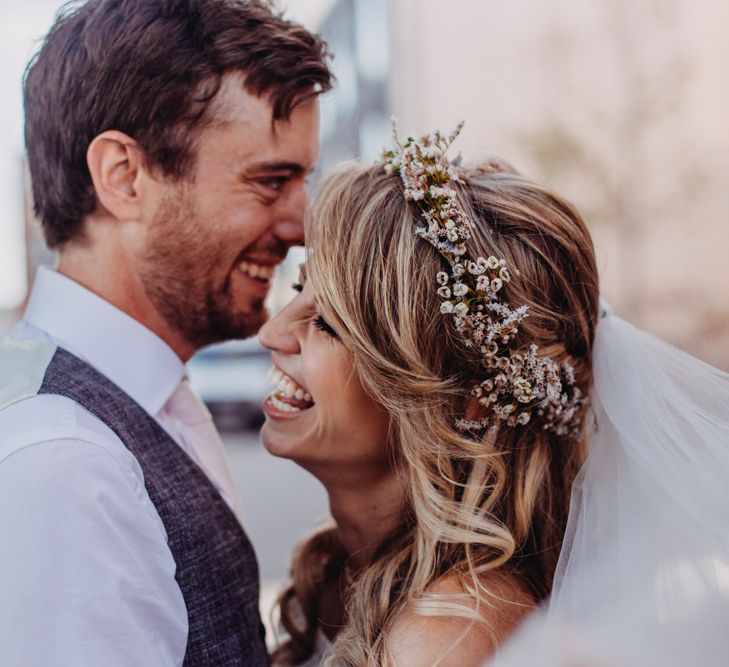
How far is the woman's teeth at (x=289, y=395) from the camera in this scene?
199 cm

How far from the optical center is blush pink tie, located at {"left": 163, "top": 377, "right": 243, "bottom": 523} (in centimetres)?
202

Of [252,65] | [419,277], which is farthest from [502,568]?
[252,65]

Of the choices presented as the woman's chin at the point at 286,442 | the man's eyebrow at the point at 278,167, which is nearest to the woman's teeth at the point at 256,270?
the man's eyebrow at the point at 278,167

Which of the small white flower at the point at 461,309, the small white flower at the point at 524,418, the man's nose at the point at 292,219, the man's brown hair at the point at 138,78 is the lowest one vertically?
the small white flower at the point at 524,418

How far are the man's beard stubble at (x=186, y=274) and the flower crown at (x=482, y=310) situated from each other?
545 millimetres

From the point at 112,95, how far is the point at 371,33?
9.97m

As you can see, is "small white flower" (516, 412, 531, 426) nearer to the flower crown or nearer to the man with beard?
the flower crown

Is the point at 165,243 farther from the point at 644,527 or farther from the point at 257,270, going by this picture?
the point at 644,527

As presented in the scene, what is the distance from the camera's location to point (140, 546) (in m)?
1.52

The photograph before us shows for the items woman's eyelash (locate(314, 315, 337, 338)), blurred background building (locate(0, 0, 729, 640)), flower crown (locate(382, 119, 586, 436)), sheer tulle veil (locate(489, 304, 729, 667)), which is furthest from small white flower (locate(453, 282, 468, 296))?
blurred background building (locate(0, 0, 729, 640))

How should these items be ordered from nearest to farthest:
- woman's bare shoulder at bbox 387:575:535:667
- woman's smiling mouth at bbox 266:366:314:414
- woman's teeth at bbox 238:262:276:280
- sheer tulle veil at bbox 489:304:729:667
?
1. sheer tulle veil at bbox 489:304:729:667
2. woman's bare shoulder at bbox 387:575:535:667
3. woman's smiling mouth at bbox 266:366:314:414
4. woman's teeth at bbox 238:262:276:280

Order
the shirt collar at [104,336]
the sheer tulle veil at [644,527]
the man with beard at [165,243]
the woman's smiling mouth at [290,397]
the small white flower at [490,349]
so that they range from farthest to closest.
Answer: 1. the woman's smiling mouth at [290,397]
2. the shirt collar at [104,336]
3. the small white flower at [490,349]
4. the man with beard at [165,243]
5. the sheer tulle veil at [644,527]

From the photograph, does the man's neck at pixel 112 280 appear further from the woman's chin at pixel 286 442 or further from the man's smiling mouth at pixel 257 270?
the woman's chin at pixel 286 442

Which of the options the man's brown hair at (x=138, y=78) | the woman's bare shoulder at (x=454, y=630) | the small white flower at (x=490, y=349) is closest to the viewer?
the woman's bare shoulder at (x=454, y=630)
